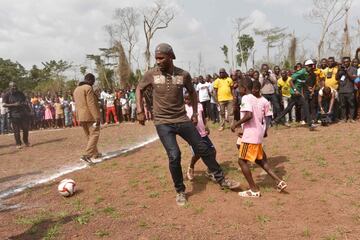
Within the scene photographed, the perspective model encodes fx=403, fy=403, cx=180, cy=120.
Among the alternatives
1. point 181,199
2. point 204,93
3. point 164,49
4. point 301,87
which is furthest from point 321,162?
point 204,93

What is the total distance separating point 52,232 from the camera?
4832mm

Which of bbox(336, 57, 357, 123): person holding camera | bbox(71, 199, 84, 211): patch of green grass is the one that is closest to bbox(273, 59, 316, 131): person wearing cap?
bbox(336, 57, 357, 123): person holding camera

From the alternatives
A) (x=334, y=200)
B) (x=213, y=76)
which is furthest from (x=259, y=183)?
(x=213, y=76)

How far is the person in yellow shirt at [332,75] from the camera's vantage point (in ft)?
Answer: 41.4

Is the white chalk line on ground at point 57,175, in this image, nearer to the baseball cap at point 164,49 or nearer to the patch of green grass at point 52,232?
the patch of green grass at point 52,232

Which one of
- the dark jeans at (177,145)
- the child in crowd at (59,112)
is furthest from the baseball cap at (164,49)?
the child in crowd at (59,112)

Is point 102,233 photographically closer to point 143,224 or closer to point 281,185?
point 143,224

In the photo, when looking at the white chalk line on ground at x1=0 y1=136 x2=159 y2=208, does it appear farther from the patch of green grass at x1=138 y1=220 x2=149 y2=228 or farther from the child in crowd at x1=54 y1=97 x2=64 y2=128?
the child in crowd at x1=54 y1=97 x2=64 y2=128

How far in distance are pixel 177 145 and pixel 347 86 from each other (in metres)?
8.42

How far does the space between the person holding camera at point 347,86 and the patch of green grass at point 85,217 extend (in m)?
9.38

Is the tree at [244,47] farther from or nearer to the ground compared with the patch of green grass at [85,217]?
farther from the ground

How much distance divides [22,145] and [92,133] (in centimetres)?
519

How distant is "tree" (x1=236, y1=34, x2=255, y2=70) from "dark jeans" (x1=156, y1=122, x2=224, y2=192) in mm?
47109

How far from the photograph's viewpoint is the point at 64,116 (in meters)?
20.6
